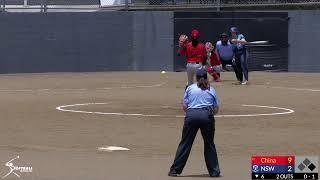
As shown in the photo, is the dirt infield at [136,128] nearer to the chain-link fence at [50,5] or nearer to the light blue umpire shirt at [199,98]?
the light blue umpire shirt at [199,98]

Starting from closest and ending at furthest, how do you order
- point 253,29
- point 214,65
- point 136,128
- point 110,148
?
1. point 110,148
2. point 136,128
3. point 214,65
4. point 253,29

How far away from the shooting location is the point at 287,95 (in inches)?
944

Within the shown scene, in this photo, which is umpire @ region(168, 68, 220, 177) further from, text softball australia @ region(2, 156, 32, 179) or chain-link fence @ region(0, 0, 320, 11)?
chain-link fence @ region(0, 0, 320, 11)

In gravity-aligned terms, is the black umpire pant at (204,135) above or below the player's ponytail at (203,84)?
below

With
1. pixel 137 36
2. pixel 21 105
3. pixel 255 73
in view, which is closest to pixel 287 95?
pixel 21 105

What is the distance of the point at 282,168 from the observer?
995cm

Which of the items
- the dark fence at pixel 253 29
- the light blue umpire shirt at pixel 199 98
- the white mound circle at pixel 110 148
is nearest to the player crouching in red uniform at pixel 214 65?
the dark fence at pixel 253 29

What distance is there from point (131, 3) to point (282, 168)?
2869 centimetres

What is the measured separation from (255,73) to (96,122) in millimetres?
17588

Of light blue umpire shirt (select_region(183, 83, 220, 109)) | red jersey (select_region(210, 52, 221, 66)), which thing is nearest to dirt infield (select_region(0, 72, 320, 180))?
red jersey (select_region(210, 52, 221, 66))

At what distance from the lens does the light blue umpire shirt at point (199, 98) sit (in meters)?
11.4

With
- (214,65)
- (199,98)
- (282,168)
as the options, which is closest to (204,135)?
(199,98)

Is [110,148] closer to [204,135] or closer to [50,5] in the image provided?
[204,135]

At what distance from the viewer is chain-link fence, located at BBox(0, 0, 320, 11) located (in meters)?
36.2
